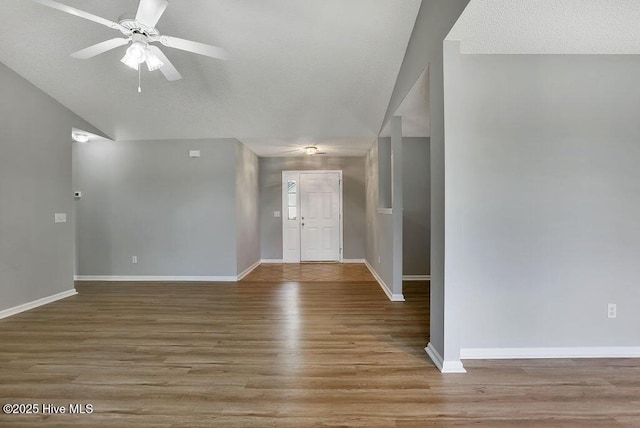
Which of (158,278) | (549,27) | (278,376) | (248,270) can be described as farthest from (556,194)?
(158,278)

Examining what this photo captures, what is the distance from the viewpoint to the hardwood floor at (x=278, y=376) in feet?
5.71

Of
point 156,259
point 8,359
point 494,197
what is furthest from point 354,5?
point 156,259

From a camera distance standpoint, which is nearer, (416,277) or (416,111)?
(416,111)

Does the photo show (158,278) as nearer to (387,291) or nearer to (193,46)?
(387,291)

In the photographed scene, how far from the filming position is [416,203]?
523 cm

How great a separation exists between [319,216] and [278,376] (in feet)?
16.3

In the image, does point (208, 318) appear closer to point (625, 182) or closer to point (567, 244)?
point (567, 244)

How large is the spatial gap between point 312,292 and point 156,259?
283 cm

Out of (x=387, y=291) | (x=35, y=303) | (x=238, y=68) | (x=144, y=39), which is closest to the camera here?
(x=144, y=39)

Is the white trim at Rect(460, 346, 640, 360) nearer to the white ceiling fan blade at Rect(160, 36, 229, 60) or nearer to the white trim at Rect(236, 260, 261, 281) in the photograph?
the white ceiling fan blade at Rect(160, 36, 229, 60)

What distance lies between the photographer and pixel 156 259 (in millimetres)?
5141

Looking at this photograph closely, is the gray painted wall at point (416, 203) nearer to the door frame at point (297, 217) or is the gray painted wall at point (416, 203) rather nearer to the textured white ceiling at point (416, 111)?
the textured white ceiling at point (416, 111)

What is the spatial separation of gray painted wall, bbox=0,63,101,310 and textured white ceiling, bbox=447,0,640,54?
4.88 meters

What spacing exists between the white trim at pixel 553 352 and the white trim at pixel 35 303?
192 inches
